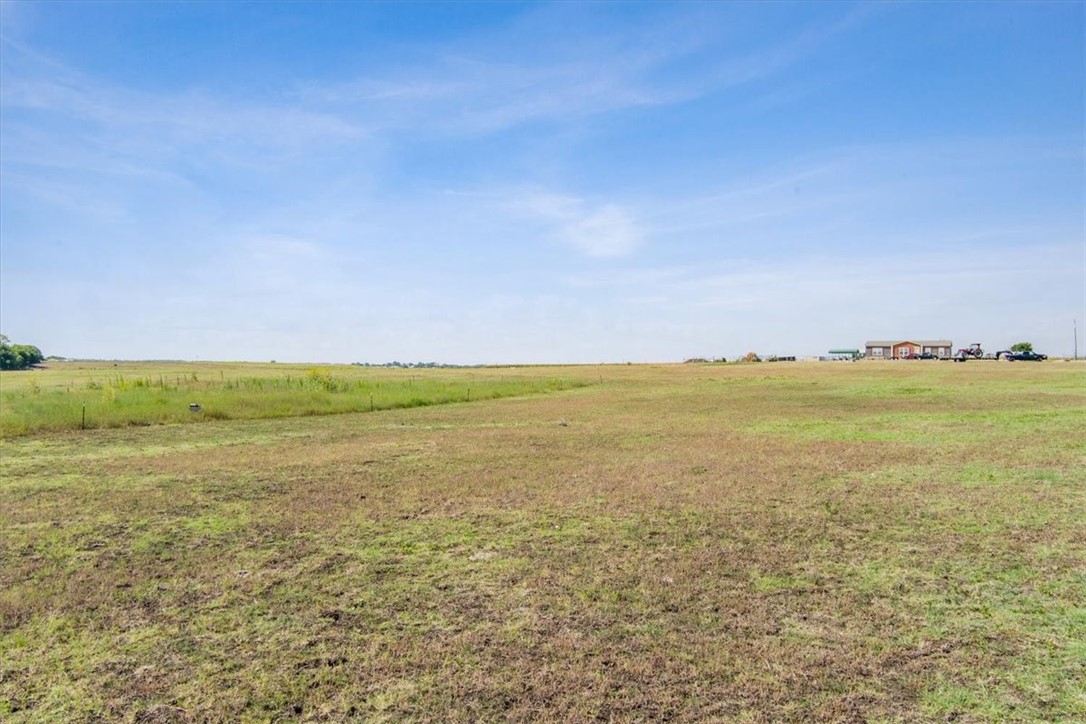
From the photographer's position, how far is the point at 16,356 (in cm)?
7669

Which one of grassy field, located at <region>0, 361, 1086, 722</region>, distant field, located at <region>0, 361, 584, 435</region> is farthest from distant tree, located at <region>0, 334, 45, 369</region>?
grassy field, located at <region>0, 361, 1086, 722</region>

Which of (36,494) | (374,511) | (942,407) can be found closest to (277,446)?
(36,494)

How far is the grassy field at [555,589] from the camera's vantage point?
165 inches

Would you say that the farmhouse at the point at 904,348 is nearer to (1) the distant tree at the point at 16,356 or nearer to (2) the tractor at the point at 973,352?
(2) the tractor at the point at 973,352

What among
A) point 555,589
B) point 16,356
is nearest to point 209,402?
point 555,589

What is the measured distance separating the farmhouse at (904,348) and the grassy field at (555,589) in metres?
110

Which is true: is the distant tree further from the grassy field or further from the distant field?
the grassy field

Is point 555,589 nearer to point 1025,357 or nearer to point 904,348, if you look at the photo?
point 1025,357

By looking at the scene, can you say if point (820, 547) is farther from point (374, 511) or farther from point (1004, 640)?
point (374, 511)

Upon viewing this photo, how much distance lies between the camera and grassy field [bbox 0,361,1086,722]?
4.19 metres

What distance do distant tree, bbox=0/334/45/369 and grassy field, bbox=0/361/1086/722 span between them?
79196mm

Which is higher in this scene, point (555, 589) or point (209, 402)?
point (209, 402)

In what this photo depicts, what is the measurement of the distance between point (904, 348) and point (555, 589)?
124463 mm

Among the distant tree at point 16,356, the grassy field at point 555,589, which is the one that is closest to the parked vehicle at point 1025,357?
the grassy field at point 555,589
